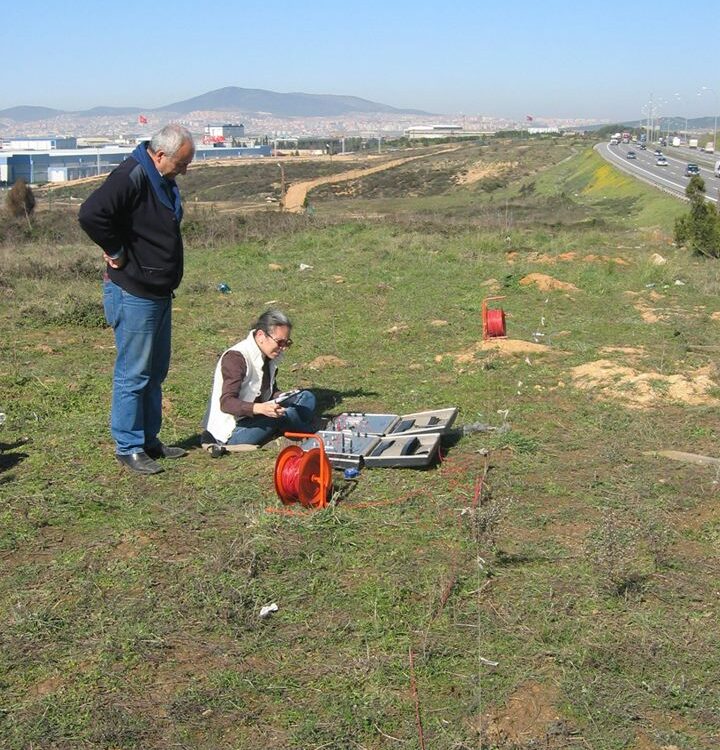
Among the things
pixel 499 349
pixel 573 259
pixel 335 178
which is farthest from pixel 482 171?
pixel 499 349

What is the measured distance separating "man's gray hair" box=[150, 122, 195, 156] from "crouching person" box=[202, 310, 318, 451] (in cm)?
127

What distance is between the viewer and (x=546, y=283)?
13.6 metres

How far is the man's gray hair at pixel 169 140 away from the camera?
517 cm

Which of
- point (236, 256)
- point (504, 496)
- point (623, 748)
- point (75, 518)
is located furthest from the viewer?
point (236, 256)

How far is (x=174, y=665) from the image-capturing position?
3.42m

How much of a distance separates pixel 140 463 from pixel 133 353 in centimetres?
68

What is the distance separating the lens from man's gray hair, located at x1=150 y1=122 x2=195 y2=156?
17.0 feet

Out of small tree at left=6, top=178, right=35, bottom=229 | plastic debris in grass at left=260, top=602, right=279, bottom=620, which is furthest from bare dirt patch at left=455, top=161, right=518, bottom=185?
plastic debris in grass at left=260, top=602, right=279, bottom=620

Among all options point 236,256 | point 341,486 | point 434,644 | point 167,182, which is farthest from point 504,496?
point 236,256

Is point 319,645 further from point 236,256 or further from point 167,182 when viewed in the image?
point 236,256

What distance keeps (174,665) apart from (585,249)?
54.0ft

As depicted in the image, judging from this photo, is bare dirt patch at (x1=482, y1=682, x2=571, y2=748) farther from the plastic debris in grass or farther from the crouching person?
the crouching person

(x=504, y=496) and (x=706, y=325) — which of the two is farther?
(x=706, y=325)

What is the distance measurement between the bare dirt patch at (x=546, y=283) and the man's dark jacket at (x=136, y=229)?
8.85 meters
